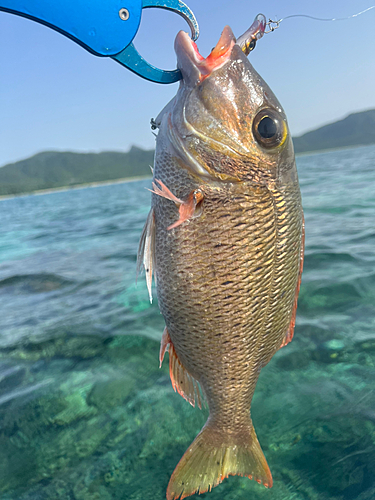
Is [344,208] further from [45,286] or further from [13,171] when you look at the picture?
[13,171]

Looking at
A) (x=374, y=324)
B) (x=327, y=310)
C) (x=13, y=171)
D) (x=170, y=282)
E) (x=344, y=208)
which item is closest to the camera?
(x=170, y=282)

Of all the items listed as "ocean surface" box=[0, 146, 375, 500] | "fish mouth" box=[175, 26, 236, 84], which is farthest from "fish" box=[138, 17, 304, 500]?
"ocean surface" box=[0, 146, 375, 500]

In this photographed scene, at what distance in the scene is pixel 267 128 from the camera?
6.46 feet

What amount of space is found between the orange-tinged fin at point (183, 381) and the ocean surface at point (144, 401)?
28.5 inches

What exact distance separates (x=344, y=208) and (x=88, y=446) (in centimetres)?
1110

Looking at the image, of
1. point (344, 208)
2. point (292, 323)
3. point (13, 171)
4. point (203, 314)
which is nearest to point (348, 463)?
point (292, 323)

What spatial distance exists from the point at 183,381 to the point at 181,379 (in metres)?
0.02

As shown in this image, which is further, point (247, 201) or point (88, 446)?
point (88, 446)

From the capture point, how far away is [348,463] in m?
2.54

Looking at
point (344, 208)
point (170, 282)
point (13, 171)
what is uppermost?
point (13, 171)

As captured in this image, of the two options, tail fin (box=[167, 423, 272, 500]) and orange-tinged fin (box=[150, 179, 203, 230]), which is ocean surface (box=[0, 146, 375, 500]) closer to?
tail fin (box=[167, 423, 272, 500])

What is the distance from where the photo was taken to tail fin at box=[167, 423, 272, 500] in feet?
7.18

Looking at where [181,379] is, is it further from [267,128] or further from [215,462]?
[267,128]

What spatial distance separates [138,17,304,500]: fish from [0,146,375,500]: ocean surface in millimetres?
630
